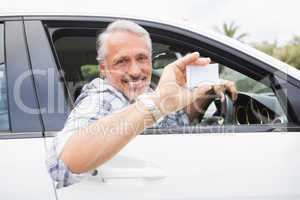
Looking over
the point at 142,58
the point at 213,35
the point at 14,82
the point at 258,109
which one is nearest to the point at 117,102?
the point at 142,58

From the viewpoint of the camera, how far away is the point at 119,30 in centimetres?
187

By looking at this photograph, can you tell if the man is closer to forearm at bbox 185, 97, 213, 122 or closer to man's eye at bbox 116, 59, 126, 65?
man's eye at bbox 116, 59, 126, 65

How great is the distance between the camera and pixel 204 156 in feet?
6.05

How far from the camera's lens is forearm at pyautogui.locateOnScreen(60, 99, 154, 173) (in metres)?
1.47

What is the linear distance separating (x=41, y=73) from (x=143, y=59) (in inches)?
17.5

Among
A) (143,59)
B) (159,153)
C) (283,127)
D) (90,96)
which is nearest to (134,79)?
(143,59)

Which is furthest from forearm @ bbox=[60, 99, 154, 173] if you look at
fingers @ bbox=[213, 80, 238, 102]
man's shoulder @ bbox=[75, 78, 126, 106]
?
fingers @ bbox=[213, 80, 238, 102]

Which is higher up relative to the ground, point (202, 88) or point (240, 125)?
point (202, 88)

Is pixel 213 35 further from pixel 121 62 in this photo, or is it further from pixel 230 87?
pixel 121 62

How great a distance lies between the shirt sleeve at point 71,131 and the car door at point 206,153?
0.40 ft

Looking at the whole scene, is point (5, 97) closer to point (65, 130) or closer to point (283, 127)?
point (65, 130)

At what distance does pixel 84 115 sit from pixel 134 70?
1.15ft

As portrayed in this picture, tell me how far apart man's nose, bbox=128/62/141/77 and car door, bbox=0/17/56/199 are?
42cm

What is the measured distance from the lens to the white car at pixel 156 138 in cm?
176
